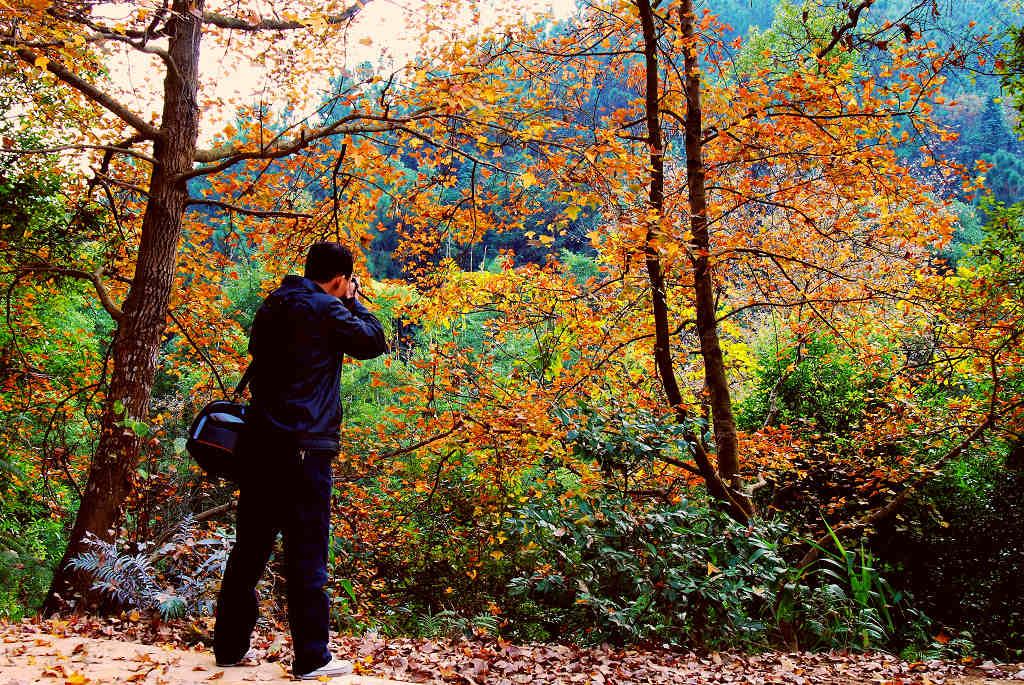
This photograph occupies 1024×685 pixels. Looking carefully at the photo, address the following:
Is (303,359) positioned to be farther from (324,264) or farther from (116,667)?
(116,667)

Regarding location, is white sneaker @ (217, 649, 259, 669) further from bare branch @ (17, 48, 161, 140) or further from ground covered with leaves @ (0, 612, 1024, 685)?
bare branch @ (17, 48, 161, 140)

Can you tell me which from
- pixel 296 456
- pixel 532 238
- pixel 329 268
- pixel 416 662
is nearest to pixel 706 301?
pixel 532 238

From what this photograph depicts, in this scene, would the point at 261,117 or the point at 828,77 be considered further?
the point at 828,77

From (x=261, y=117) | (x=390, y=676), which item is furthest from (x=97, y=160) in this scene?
(x=390, y=676)

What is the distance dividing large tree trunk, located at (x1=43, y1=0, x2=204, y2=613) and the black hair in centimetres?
371

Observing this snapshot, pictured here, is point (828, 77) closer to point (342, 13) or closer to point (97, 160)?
point (342, 13)

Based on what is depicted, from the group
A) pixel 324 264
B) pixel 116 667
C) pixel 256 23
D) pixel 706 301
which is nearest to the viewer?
pixel 324 264

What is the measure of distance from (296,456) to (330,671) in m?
0.81

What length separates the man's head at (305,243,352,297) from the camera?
2770mm

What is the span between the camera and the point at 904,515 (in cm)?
859

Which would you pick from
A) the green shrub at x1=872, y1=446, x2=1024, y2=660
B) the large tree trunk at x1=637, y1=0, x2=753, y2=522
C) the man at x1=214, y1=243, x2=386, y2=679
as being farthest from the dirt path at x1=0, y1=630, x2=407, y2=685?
the green shrub at x1=872, y1=446, x2=1024, y2=660

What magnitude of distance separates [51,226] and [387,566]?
19.3 feet

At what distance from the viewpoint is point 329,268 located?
109 inches

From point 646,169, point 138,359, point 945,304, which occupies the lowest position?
point 138,359
